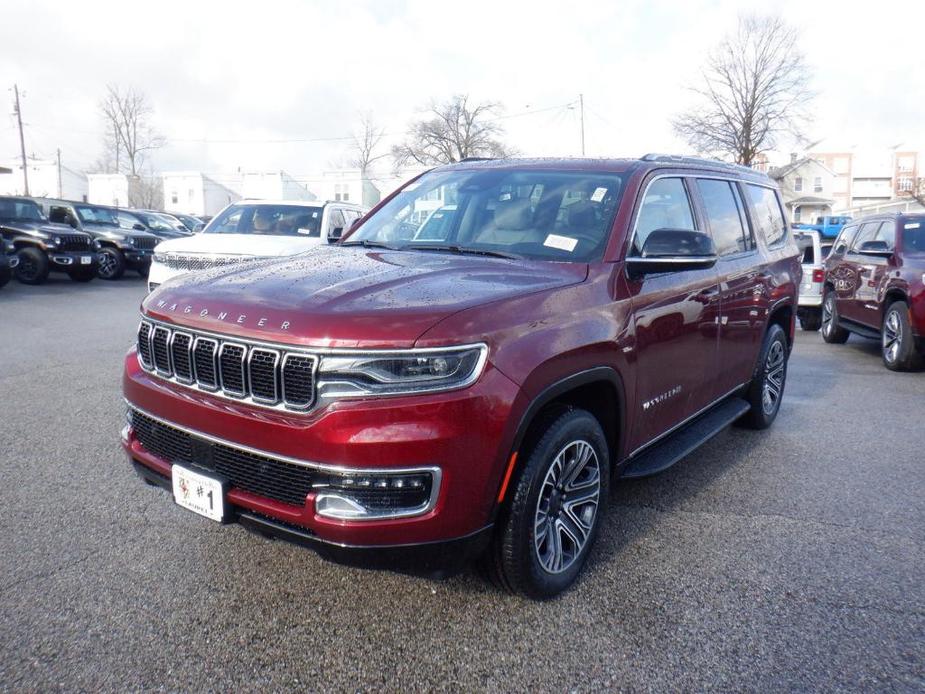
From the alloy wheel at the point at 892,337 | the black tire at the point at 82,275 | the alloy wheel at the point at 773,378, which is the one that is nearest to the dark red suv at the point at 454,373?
the alloy wheel at the point at 773,378

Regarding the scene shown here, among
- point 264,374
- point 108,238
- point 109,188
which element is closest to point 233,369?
point 264,374

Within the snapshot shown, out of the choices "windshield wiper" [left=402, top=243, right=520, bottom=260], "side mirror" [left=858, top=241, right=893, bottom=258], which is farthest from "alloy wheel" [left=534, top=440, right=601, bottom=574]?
"side mirror" [left=858, top=241, right=893, bottom=258]

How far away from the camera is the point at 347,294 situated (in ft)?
9.22

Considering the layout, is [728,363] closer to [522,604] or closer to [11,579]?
[522,604]

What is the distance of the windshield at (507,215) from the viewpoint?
3.63 metres

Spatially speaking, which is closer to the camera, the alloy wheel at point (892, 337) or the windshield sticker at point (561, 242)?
the windshield sticker at point (561, 242)

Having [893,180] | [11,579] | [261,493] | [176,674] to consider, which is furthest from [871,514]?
[893,180]

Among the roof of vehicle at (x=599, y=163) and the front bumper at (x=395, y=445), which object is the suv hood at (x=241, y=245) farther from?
the front bumper at (x=395, y=445)

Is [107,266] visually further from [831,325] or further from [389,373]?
[389,373]

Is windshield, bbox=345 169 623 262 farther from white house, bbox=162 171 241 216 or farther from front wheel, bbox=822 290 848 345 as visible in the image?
white house, bbox=162 171 241 216

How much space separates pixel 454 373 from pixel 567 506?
1010 mm

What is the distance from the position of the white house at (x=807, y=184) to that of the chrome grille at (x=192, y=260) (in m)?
63.2

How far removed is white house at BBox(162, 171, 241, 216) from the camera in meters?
66.9

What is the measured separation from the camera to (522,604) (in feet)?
10.3
